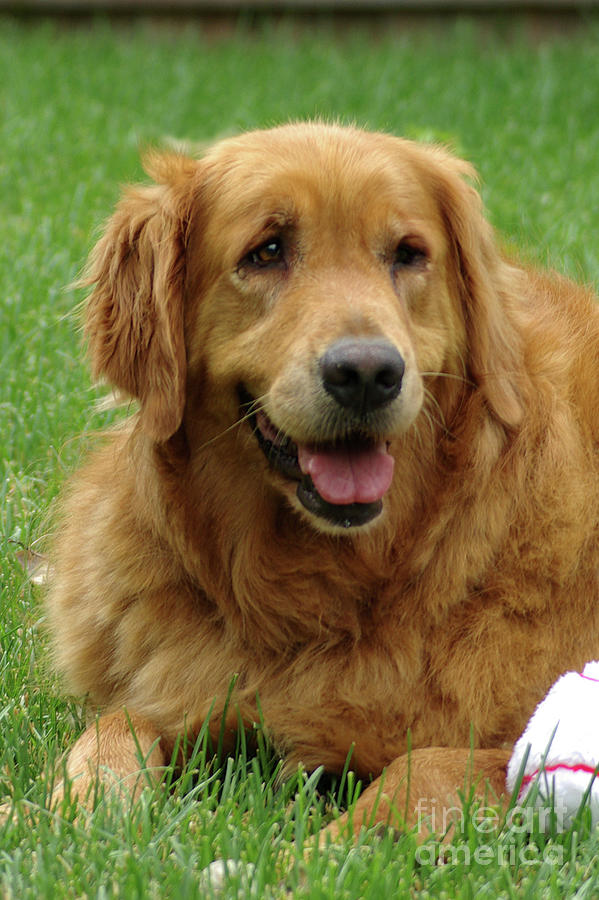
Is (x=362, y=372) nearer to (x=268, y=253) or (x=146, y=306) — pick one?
(x=268, y=253)

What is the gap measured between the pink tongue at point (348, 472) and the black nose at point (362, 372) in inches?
7.1

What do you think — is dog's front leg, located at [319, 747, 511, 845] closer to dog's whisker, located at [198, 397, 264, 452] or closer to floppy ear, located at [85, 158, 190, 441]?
dog's whisker, located at [198, 397, 264, 452]

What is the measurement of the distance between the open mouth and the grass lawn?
62cm

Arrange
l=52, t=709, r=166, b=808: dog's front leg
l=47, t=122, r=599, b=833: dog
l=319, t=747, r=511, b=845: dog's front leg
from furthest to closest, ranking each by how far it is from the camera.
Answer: l=47, t=122, r=599, b=833: dog → l=52, t=709, r=166, b=808: dog's front leg → l=319, t=747, r=511, b=845: dog's front leg

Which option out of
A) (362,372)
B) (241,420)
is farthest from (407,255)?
(241,420)

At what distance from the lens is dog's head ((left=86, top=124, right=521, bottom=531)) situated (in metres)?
2.87

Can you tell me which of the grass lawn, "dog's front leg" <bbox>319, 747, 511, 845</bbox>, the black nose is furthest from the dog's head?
the grass lawn

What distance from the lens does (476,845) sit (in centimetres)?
251

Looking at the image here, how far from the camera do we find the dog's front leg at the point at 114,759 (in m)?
2.73

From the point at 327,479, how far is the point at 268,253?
58cm

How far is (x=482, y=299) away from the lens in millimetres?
3260

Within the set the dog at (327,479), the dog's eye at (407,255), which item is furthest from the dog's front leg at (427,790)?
the dog's eye at (407,255)

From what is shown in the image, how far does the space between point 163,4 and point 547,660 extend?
961 centimetres

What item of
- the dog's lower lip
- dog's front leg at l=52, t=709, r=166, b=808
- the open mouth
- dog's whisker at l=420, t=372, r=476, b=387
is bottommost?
dog's front leg at l=52, t=709, r=166, b=808
